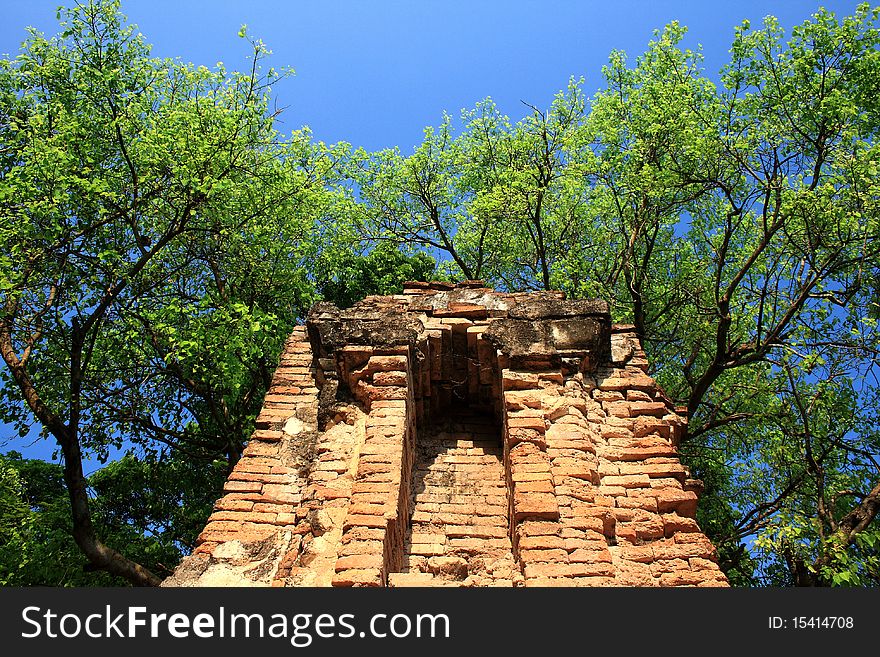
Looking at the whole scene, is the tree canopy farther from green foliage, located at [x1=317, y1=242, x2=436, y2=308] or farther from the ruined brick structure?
the ruined brick structure

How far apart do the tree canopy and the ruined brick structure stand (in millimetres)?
2890

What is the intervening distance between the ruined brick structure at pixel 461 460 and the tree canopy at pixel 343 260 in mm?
2890

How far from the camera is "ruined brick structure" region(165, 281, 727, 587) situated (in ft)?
14.2

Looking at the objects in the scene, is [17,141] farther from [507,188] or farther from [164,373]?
[507,188]

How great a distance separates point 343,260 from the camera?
44.1 ft

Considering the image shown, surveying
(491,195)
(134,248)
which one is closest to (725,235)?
(491,195)

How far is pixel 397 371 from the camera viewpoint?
5.44 meters

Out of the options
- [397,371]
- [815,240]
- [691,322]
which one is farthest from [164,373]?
[815,240]

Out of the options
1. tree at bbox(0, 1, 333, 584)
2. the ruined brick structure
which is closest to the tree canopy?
tree at bbox(0, 1, 333, 584)

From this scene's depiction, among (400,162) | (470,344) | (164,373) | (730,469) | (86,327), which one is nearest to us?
(470,344)

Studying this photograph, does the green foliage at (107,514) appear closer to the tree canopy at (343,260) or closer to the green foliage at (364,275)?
the tree canopy at (343,260)

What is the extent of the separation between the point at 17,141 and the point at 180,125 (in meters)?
2.63

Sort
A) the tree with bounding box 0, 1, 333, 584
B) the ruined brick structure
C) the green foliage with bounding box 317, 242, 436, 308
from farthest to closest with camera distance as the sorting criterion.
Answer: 1. the green foliage with bounding box 317, 242, 436, 308
2. the tree with bounding box 0, 1, 333, 584
3. the ruined brick structure

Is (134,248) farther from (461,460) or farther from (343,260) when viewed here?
(461,460)
